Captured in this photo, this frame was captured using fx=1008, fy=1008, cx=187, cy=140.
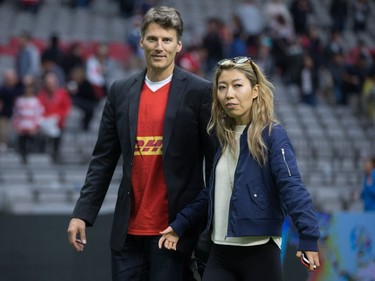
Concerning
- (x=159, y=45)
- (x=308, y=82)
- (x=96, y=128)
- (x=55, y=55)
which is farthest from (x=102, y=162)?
(x=308, y=82)

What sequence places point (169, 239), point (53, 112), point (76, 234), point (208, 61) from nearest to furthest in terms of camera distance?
point (169, 239) → point (76, 234) → point (53, 112) → point (208, 61)

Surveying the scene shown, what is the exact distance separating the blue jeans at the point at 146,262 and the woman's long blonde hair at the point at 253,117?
24.9 inches

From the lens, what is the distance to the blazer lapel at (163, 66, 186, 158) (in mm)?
4969

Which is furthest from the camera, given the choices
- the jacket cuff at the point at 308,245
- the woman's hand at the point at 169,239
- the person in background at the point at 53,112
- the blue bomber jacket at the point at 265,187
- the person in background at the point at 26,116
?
the person in background at the point at 53,112

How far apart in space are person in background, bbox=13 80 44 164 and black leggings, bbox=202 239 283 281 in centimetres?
880

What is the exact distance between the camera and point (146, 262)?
5.05 m

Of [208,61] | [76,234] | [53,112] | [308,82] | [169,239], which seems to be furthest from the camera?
[308,82]

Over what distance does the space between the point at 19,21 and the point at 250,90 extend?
15734 millimetres

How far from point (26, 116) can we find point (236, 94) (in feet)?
29.6

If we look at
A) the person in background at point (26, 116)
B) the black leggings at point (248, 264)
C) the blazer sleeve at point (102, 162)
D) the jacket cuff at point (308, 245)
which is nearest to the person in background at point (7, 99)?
the person in background at point (26, 116)

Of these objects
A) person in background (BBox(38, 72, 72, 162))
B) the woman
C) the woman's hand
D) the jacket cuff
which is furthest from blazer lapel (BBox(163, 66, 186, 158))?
person in background (BBox(38, 72, 72, 162))

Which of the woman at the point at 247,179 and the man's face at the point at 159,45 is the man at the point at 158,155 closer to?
the man's face at the point at 159,45

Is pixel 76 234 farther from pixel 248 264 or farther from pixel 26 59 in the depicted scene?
pixel 26 59

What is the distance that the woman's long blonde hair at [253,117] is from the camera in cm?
464
